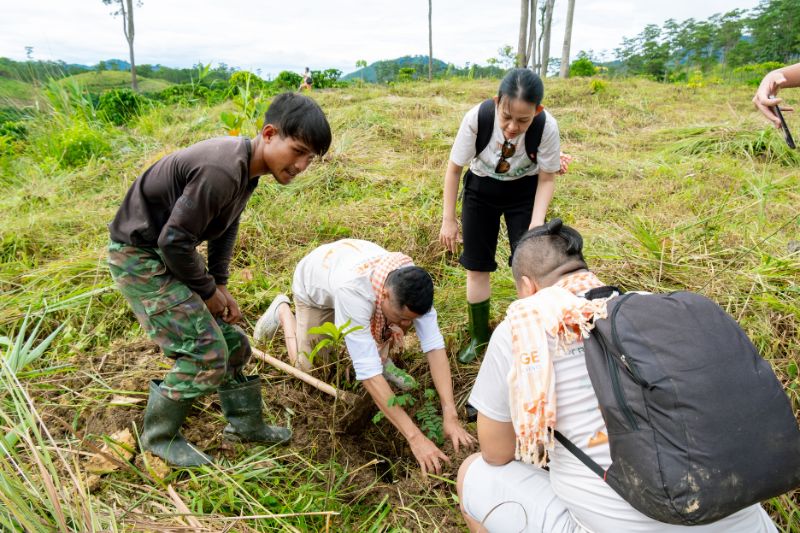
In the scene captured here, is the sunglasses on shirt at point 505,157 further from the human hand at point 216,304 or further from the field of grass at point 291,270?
the human hand at point 216,304

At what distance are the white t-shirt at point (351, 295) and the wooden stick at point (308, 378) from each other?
295 millimetres

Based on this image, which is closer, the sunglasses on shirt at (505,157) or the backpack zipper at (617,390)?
the backpack zipper at (617,390)

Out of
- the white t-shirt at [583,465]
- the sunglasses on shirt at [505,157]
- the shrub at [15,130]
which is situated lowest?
the white t-shirt at [583,465]

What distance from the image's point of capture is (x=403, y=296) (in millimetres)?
1894

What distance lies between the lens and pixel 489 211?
103 inches

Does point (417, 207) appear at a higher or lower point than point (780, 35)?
lower

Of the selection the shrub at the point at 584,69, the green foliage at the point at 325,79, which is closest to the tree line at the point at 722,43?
the shrub at the point at 584,69

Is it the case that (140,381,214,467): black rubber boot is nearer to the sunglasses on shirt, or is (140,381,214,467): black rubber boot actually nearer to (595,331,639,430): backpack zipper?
(595,331,639,430): backpack zipper

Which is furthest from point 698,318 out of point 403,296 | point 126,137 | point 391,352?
point 126,137

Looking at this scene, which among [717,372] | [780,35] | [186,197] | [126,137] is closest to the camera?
[717,372]

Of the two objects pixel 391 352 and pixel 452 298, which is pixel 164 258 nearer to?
pixel 391 352

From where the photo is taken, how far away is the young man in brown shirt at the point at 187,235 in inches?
65.1

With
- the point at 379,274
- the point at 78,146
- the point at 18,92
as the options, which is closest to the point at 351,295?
the point at 379,274

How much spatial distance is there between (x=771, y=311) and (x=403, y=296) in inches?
67.5
